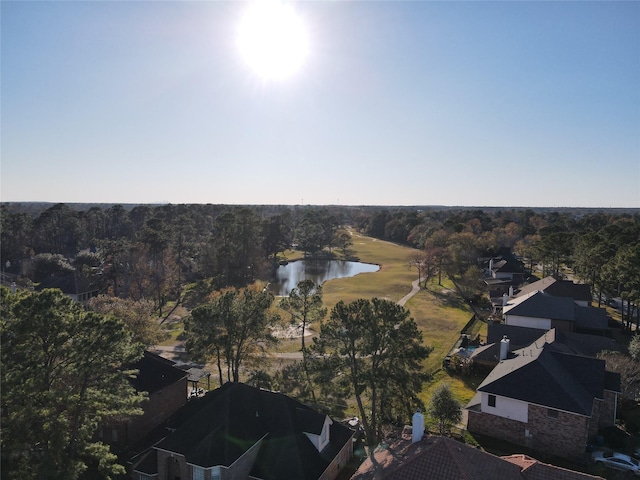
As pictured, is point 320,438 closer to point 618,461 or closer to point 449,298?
point 618,461

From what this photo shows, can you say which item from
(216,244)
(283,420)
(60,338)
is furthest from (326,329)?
(216,244)

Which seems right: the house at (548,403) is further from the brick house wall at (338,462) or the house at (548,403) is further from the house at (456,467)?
the brick house wall at (338,462)

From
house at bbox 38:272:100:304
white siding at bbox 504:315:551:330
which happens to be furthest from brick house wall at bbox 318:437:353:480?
house at bbox 38:272:100:304

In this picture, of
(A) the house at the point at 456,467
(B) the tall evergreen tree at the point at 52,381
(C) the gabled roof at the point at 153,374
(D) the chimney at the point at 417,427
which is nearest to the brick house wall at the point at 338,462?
(A) the house at the point at 456,467

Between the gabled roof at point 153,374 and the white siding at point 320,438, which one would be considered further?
the gabled roof at point 153,374

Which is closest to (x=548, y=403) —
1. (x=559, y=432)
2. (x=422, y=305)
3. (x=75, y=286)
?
(x=559, y=432)

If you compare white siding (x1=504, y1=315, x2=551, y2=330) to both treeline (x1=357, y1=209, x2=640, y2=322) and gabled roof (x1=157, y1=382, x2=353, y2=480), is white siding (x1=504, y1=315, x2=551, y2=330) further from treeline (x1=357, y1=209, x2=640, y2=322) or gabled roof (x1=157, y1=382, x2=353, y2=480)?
gabled roof (x1=157, y1=382, x2=353, y2=480)
